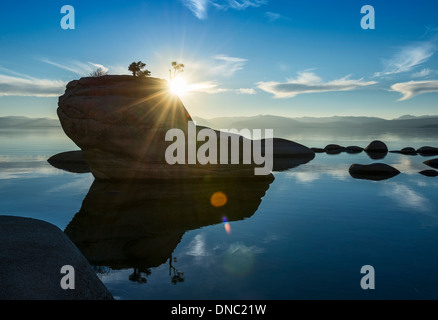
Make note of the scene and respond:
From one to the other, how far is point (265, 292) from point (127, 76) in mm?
21047

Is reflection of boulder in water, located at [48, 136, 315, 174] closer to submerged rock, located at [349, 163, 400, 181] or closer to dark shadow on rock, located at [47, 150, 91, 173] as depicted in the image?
dark shadow on rock, located at [47, 150, 91, 173]

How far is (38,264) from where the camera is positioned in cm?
618

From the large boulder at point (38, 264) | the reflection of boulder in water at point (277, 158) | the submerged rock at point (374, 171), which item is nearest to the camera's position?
the large boulder at point (38, 264)

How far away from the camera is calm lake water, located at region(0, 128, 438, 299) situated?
9.02 m

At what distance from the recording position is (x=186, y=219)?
15930 mm

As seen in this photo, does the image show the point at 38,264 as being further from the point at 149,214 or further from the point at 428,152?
the point at 428,152

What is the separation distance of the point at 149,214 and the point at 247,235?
5.46 meters

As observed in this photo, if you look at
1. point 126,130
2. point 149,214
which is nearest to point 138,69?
point 126,130

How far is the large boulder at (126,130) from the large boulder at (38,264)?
1731 centimetres

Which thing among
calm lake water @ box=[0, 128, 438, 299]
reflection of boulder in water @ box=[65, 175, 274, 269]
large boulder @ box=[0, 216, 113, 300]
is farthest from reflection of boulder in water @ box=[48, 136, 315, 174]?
large boulder @ box=[0, 216, 113, 300]

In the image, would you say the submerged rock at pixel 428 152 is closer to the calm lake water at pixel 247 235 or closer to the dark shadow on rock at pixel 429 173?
the dark shadow on rock at pixel 429 173

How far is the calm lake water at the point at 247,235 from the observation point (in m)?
9.02

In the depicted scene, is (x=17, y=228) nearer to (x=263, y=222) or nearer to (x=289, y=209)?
(x=263, y=222)

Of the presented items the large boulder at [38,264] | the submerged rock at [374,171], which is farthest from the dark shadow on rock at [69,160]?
the large boulder at [38,264]
